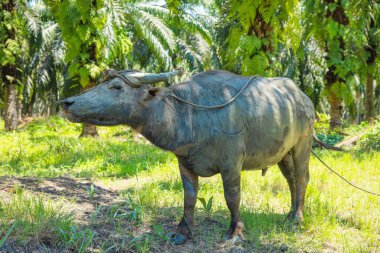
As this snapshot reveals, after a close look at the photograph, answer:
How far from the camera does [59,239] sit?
12.6 ft

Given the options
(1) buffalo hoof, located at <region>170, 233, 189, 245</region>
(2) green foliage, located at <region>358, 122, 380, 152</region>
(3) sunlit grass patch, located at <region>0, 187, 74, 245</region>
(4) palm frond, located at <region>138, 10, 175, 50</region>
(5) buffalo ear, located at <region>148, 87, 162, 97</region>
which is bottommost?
(1) buffalo hoof, located at <region>170, 233, 189, 245</region>

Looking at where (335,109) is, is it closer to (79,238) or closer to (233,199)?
(233,199)

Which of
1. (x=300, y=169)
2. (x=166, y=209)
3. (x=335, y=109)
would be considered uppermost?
(x=335, y=109)

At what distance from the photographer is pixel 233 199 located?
4266mm

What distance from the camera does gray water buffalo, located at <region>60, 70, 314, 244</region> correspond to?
3750 millimetres

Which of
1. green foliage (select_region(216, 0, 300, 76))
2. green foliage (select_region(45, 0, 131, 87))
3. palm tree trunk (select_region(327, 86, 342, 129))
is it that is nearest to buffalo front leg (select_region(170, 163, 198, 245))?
green foliage (select_region(216, 0, 300, 76))

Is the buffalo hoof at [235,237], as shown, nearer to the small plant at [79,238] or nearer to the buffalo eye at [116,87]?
the small plant at [79,238]

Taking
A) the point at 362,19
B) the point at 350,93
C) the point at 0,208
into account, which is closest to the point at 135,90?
the point at 0,208

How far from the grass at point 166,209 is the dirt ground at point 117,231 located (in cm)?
1

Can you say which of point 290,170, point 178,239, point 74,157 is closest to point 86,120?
point 178,239

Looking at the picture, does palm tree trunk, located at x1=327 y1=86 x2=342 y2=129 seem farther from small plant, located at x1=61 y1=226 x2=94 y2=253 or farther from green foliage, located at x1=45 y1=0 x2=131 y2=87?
small plant, located at x1=61 y1=226 x2=94 y2=253

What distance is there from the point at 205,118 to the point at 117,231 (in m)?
1.33

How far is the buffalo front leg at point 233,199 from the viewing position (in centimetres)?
418

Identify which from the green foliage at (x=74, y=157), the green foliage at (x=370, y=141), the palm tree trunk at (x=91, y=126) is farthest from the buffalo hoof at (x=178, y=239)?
the palm tree trunk at (x=91, y=126)
